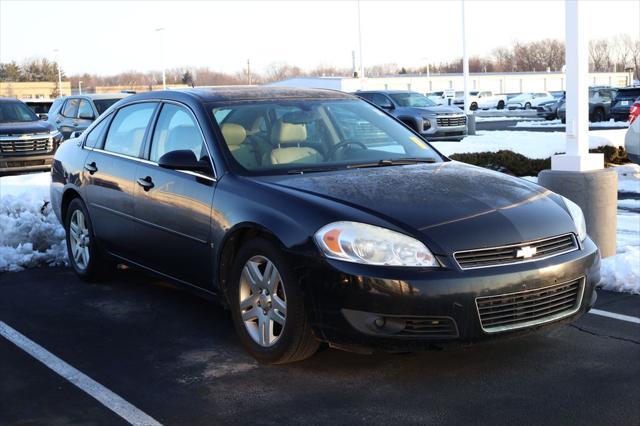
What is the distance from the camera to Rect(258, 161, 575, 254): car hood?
4.16 metres

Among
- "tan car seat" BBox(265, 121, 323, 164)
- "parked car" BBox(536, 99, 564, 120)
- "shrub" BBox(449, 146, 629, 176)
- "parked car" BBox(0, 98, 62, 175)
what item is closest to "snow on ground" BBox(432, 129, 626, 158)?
"shrub" BBox(449, 146, 629, 176)

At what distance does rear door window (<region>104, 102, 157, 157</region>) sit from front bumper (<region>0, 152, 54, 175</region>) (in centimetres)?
1106

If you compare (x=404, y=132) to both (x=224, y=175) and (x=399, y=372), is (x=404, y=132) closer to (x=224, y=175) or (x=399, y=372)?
(x=224, y=175)

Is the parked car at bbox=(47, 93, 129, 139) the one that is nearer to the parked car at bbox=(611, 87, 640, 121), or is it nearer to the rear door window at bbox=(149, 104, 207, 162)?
the rear door window at bbox=(149, 104, 207, 162)

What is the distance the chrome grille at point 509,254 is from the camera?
13.4 ft

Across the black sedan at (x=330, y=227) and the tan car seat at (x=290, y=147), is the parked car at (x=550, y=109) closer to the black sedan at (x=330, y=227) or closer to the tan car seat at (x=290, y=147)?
the black sedan at (x=330, y=227)

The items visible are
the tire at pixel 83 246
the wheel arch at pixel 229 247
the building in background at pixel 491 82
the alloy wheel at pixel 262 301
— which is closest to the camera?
the alloy wheel at pixel 262 301

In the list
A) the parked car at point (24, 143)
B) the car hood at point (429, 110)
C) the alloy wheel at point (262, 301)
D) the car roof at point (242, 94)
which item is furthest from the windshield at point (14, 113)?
the alloy wheel at point (262, 301)

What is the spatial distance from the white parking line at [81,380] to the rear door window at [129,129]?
155 centimetres

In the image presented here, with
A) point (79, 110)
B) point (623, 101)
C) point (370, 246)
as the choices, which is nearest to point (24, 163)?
point (79, 110)

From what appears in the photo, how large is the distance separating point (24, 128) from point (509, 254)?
14.8m

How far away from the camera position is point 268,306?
4.51 meters

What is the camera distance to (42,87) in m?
98.9

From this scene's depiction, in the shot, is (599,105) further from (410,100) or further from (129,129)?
(129,129)
